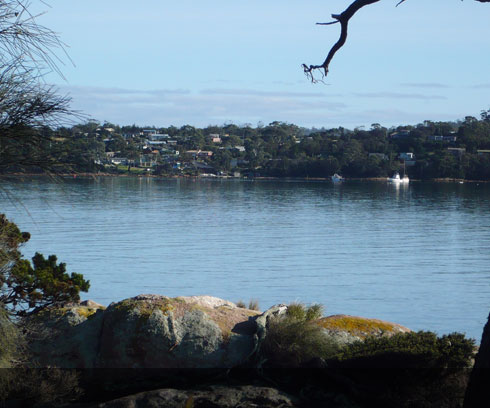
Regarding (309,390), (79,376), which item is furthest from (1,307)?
(309,390)

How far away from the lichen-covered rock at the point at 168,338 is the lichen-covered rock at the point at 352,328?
41.2 inches

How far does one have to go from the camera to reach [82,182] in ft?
487

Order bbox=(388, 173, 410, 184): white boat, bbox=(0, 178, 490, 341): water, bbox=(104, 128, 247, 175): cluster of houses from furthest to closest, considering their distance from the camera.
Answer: bbox=(104, 128, 247, 175): cluster of houses
bbox=(388, 173, 410, 184): white boat
bbox=(0, 178, 490, 341): water

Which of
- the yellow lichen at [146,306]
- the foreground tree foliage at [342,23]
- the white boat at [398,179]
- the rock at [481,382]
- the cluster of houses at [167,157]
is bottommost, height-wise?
the white boat at [398,179]

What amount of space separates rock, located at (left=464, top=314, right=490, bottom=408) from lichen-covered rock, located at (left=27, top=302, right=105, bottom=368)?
5.25 meters

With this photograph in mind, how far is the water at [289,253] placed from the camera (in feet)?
97.1

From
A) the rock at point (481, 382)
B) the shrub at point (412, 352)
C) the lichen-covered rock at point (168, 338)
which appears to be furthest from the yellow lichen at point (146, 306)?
the rock at point (481, 382)

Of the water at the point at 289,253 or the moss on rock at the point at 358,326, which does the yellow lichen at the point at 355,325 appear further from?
the water at the point at 289,253

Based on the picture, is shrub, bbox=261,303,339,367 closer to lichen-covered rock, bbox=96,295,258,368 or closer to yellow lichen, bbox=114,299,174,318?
lichen-covered rock, bbox=96,295,258,368

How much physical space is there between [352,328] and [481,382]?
4203mm

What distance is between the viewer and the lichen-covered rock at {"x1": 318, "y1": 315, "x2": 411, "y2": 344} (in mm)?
9628

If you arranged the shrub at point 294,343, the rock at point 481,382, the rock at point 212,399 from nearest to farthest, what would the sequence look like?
1. the rock at point 481,382
2. the rock at point 212,399
3. the shrub at point 294,343

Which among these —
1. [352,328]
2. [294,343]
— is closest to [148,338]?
[294,343]

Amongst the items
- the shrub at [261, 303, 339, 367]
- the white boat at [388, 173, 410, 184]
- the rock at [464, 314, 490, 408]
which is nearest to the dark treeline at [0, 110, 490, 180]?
the white boat at [388, 173, 410, 184]
